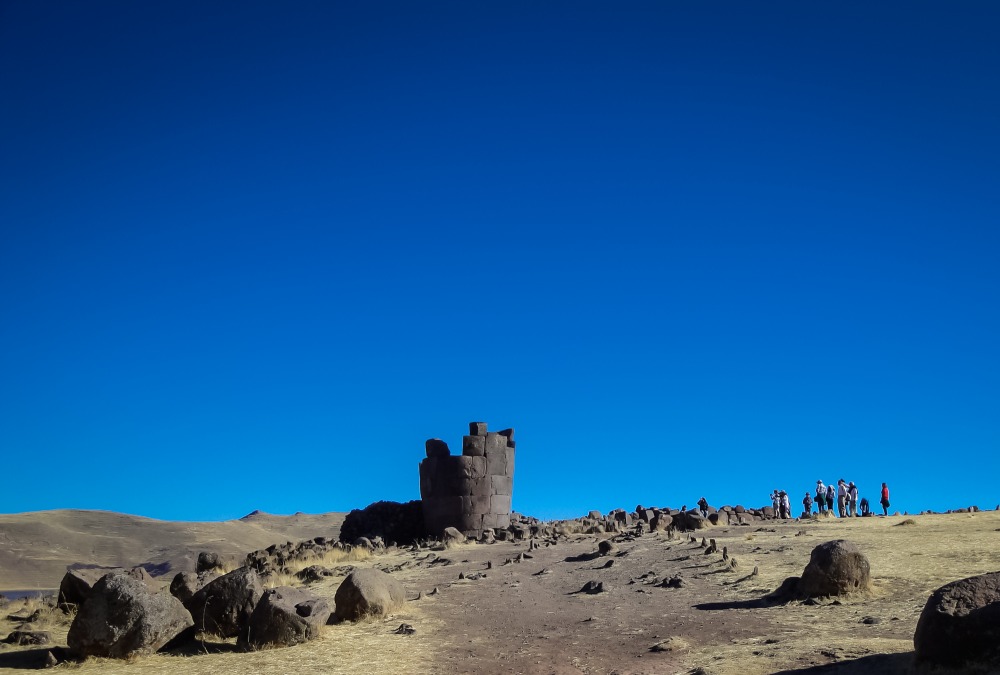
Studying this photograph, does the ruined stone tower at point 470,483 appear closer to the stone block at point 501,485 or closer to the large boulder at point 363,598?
the stone block at point 501,485

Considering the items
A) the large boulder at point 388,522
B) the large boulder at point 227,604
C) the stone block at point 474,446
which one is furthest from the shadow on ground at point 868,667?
the large boulder at point 388,522

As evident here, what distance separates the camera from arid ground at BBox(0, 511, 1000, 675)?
522 inches

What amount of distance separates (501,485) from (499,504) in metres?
0.68

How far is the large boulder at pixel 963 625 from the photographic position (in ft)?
30.8

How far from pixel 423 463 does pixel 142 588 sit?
18.6 metres

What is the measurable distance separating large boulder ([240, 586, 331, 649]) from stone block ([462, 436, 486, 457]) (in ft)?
56.9

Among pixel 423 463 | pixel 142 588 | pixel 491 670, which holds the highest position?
pixel 423 463

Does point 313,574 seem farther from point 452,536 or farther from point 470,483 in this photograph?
point 470,483

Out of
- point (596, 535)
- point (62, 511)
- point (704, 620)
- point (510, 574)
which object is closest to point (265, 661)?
point (704, 620)

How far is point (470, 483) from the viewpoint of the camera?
32438mm

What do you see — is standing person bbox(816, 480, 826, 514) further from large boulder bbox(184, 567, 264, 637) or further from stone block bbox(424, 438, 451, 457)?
large boulder bbox(184, 567, 264, 637)

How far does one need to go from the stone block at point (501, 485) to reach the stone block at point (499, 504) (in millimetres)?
147

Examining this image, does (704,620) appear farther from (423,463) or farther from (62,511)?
(62,511)

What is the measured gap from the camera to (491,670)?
13516mm
